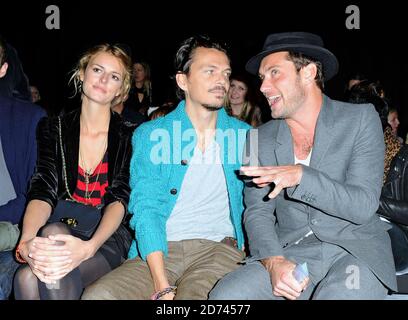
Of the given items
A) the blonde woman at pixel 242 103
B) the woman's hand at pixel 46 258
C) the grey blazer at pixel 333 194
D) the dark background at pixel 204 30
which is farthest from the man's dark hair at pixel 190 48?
the dark background at pixel 204 30

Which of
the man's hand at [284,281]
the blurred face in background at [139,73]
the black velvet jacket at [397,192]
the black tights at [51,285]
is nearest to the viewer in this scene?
the man's hand at [284,281]

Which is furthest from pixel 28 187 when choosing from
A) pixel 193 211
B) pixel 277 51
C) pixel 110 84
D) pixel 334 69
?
pixel 334 69

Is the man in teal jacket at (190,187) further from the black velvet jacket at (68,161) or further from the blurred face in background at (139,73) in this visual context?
the blurred face in background at (139,73)

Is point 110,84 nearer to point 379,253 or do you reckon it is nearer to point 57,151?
point 57,151

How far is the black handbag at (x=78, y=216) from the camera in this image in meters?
2.63

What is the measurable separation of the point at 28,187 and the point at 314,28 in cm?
500

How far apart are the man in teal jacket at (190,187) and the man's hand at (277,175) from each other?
0.64 m

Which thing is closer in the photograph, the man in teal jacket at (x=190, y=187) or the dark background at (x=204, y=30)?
the man in teal jacket at (x=190, y=187)

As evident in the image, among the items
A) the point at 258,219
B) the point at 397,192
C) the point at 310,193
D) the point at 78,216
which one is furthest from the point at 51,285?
the point at 397,192

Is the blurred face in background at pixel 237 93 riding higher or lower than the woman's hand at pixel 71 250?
higher

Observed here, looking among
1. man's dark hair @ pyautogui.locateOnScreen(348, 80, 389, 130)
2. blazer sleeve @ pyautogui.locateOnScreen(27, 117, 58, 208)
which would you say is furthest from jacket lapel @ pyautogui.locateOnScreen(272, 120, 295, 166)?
blazer sleeve @ pyautogui.locateOnScreen(27, 117, 58, 208)

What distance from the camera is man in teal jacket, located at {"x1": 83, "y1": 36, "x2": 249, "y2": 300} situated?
8.41 feet

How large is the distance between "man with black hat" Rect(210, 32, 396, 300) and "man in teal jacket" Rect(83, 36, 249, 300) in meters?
0.20

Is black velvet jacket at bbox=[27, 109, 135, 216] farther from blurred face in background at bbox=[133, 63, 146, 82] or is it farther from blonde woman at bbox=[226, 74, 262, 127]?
blurred face in background at bbox=[133, 63, 146, 82]
